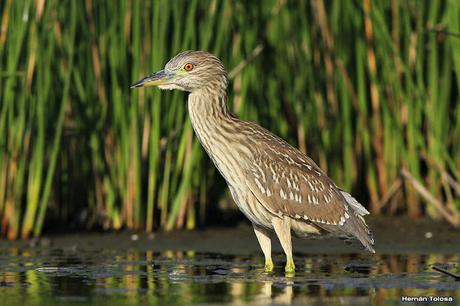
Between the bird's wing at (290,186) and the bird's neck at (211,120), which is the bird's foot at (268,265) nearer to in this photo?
the bird's wing at (290,186)

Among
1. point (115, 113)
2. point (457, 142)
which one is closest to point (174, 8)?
point (115, 113)

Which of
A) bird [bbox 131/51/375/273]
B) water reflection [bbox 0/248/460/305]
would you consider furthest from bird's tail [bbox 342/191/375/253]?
water reflection [bbox 0/248/460/305]

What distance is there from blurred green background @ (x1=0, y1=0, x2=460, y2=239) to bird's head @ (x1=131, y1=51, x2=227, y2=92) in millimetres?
1085

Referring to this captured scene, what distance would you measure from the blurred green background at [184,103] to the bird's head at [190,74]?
1085 millimetres

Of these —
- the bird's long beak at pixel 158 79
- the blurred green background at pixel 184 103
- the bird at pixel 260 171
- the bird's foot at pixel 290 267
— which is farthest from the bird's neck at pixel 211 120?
the blurred green background at pixel 184 103

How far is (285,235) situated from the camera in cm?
973

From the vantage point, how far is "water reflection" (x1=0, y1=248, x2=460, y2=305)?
7957mm

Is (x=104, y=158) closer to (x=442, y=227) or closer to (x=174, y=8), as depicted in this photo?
(x=174, y=8)

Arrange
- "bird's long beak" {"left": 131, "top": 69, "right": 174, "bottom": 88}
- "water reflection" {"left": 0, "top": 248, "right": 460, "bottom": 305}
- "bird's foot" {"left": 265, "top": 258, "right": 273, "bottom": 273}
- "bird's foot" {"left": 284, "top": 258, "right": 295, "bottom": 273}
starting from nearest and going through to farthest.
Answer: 1. "water reflection" {"left": 0, "top": 248, "right": 460, "bottom": 305}
2. "bird's foot" {"left": 284, "top": 258, "right": 295, "bottom": 273}
3. "bird's foot" {"left": 265, "top": 258, "right": 273, "bottom": 273}
4. "bird's long beak" {"left": 131, "top": 69, "right": 174, "bottom": 88}

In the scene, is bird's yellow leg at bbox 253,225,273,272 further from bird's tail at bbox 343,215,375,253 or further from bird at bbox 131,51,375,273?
bird's tail at bbox 343,215,375,253

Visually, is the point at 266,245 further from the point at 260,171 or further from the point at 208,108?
the point at 208,108

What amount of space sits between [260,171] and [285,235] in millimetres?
574

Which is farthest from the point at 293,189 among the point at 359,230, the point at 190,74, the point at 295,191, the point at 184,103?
the point at 184,103

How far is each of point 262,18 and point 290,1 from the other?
1.10ft
